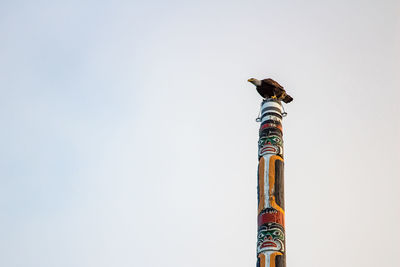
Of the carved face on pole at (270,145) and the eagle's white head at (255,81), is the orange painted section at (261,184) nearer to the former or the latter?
the carved face on pole at (270,145)

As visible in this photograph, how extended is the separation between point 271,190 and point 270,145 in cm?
156

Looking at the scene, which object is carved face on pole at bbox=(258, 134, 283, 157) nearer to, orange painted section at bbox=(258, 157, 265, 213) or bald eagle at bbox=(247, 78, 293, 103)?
orange painted section at bbox=(258, 157, 265, 213)

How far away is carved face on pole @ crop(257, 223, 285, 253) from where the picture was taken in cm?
1448

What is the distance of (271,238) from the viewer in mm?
14602

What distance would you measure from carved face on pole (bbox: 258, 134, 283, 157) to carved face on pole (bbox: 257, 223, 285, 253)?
247cm

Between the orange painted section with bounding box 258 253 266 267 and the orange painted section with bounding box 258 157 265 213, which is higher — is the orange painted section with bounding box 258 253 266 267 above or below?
below

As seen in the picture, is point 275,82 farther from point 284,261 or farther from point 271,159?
point 284,261

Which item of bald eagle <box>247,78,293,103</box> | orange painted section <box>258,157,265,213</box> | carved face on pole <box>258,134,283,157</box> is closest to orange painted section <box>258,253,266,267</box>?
orange painted section <box>258,157,265,213</box>

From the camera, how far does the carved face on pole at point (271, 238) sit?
570 inches

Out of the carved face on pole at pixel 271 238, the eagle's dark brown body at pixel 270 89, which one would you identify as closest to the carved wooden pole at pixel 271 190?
the carved face on pole at pixel 271 238

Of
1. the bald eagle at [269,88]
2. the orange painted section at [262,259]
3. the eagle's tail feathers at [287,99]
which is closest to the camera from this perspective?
the orange painted section at [262,259]

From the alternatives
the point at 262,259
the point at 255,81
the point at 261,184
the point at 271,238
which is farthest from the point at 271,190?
the point at 255,81

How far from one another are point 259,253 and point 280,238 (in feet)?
2.27

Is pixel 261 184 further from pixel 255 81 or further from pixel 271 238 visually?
pixel 255 81
